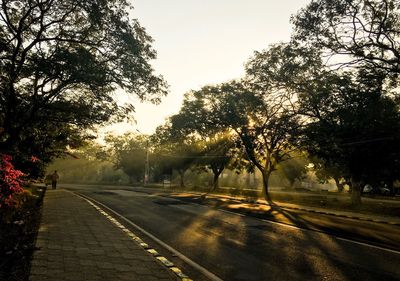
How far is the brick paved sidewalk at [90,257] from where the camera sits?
659 cm

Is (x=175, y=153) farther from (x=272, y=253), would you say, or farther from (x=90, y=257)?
(x=90, y=257)

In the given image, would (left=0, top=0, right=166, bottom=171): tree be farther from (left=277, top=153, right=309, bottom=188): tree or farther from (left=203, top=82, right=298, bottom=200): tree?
(left=277, top=153, right=309, bottom=188): tree

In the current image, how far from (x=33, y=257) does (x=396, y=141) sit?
981 inches

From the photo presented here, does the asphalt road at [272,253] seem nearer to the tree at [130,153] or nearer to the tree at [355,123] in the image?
the tree at [355,123]

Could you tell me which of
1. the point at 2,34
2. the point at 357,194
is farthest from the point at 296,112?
the point at 2,34

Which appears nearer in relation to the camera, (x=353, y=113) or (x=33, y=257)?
(x=33, y=257)

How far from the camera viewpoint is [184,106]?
172 ft

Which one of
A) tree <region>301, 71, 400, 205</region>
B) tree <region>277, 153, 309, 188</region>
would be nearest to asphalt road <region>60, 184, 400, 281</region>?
tree <region>301, 71, 400, 205</region>

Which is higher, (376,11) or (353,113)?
(376,11)

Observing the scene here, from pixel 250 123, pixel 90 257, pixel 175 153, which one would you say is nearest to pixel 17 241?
pixel 90 257

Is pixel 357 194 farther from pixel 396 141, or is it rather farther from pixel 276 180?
pixel 276 180

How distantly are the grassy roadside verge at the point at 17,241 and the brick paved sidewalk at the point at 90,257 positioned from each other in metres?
0.21

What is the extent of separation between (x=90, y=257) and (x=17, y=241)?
3039 mm

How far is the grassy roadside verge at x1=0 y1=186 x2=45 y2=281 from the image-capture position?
6.77 m
